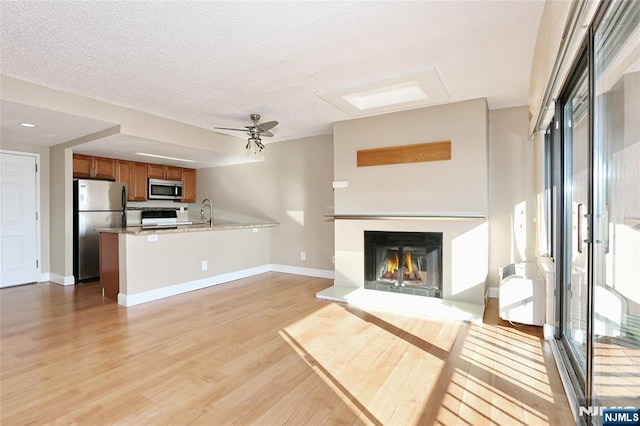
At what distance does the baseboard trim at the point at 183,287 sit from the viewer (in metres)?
3.81

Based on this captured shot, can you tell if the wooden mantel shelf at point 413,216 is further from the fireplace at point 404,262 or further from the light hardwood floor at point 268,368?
the light hardwood floor at point 268,368

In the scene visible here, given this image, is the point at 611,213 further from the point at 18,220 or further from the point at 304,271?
the point at 18,220

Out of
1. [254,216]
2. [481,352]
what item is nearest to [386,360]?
[481,352]

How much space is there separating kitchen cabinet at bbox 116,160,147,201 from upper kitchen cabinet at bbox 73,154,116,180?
0.38ft

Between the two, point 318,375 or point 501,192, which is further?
point 501,192

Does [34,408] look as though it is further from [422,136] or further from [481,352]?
[422,136]

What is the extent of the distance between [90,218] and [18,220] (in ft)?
3.01

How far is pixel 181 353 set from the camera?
8.36 feet

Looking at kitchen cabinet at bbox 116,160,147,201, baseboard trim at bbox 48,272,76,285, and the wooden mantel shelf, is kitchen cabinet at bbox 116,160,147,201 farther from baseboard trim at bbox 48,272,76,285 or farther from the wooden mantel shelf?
the wooden mantel shelf

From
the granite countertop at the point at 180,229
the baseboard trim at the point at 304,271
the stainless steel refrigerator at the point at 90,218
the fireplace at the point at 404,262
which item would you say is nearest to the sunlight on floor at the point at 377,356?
the fireplace at the point at 404,262

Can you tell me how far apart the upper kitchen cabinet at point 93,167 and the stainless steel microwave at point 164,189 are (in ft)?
2.33

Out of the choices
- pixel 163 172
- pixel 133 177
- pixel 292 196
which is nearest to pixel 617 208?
pixel 292 196

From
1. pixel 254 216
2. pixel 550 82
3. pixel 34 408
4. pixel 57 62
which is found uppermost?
pixel 57 62

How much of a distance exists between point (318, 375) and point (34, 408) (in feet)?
5.51
